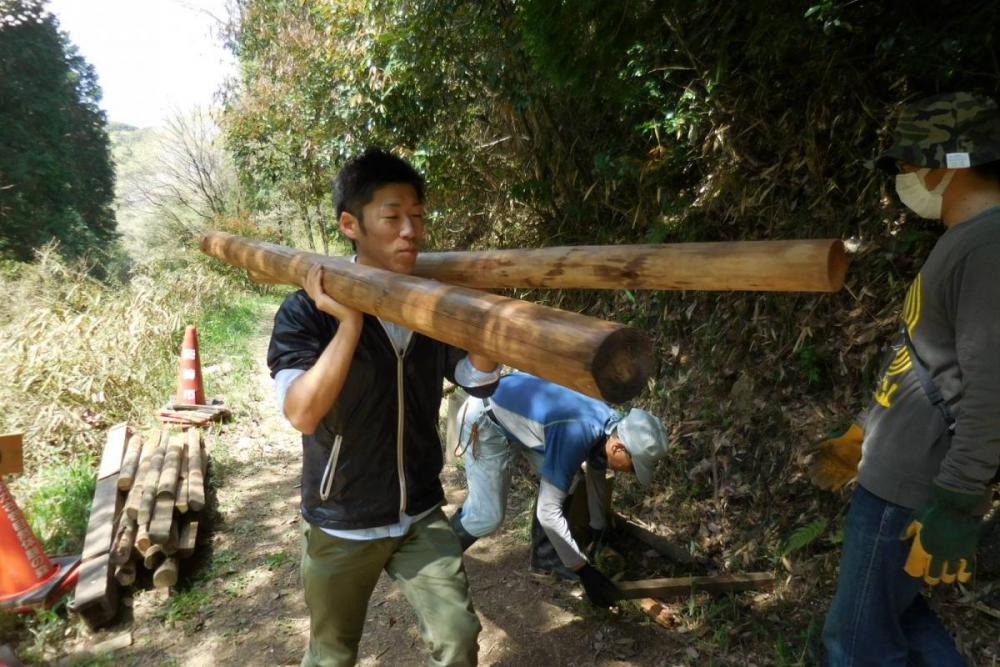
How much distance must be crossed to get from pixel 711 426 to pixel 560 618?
1.66 meters

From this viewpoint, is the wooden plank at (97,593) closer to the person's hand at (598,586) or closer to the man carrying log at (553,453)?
the man carrying log at (553,453)

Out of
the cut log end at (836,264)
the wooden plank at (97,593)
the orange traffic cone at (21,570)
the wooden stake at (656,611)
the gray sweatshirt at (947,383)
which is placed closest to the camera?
the cut log end at (836,264)

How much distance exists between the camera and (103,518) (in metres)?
3.82

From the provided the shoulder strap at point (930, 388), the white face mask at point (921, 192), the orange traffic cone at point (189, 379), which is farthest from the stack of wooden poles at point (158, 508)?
the white face mask at point (921, 192)

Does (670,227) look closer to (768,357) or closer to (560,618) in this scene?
(768,357)

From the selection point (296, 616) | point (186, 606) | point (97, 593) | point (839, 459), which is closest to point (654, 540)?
point (839, 459)

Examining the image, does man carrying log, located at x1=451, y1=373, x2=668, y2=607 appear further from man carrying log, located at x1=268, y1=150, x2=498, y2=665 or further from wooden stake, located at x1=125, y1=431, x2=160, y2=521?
wooden stake, located at x1=125, y1=431, x2=160, y2=521

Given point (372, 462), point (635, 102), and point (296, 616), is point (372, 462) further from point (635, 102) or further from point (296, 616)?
point (635, 102)

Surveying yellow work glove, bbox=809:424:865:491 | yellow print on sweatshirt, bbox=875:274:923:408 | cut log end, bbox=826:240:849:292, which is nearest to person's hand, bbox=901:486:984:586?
yellow print on sweatshirt, bbox=875:274:923:408

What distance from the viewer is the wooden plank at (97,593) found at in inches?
127

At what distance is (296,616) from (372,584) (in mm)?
1777

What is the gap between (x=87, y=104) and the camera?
2473 cm

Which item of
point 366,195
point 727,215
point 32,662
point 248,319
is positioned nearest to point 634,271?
point 366,195

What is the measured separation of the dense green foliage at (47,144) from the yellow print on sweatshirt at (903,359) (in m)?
22.3
